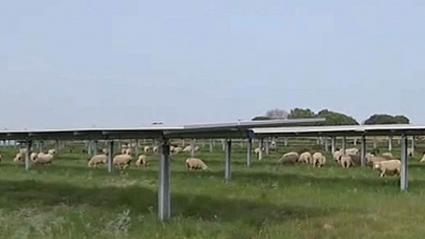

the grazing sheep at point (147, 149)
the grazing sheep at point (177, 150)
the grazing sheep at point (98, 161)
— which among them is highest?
the grazing sheep at point (98, 161)

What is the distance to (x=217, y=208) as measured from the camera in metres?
12.5

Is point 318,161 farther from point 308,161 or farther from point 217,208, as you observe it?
point 217,208

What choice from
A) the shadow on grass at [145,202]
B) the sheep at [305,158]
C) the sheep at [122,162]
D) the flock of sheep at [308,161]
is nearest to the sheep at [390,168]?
the flock of sheep at [308,161]

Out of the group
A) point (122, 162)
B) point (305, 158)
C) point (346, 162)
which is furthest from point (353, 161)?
point (122, 162)

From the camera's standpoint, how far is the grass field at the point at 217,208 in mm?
9844

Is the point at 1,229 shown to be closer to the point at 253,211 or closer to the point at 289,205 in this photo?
the point at 253,211

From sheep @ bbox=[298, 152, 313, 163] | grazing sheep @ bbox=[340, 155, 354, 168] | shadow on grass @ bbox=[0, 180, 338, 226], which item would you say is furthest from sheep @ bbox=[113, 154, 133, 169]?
shadow on grass @ bbox=[0, 180, 338, 226]

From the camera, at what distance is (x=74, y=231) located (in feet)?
32.4

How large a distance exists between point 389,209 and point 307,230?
3167 mm

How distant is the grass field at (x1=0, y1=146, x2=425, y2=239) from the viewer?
984 centimetres

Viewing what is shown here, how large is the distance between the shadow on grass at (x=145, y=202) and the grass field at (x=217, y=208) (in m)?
0.02

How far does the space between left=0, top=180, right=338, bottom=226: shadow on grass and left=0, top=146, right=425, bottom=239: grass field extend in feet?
0.06

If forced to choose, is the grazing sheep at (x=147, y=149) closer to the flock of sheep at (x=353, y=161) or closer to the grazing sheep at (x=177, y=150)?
the grazing sheep at (x=177, y=150)

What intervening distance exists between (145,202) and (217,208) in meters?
1.81
